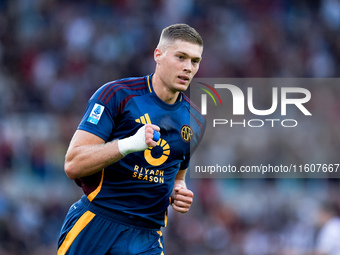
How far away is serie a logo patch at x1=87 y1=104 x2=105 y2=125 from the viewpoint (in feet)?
14.7

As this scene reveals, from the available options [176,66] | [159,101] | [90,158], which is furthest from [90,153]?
[176,66]

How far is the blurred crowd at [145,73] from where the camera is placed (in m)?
12.2

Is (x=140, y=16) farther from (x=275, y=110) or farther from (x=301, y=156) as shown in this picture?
(x=301, y=156)

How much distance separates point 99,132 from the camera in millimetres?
4469

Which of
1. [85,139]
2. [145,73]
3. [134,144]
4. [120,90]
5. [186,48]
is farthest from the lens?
[145,73]

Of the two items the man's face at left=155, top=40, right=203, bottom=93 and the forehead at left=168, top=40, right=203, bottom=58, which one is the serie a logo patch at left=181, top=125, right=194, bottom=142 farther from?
the forehead at left=168, top=40, right=203, bottom=58

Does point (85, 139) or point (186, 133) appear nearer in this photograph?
point (85, 139)

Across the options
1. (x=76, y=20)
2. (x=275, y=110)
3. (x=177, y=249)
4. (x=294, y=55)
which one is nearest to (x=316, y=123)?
(x=275, y=110)

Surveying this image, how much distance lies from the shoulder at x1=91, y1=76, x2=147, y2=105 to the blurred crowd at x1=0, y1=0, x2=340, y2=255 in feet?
24.7

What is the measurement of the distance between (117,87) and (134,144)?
677 millimetres

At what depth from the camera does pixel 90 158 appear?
4297 mm

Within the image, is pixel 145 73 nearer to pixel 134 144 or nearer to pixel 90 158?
pixel 90 158

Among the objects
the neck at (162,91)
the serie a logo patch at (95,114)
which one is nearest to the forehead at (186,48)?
the neck at (162,91)

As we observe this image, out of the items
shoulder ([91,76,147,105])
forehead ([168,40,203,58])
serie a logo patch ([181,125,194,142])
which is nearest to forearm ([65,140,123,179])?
shoulder ([91,76,147,105])
